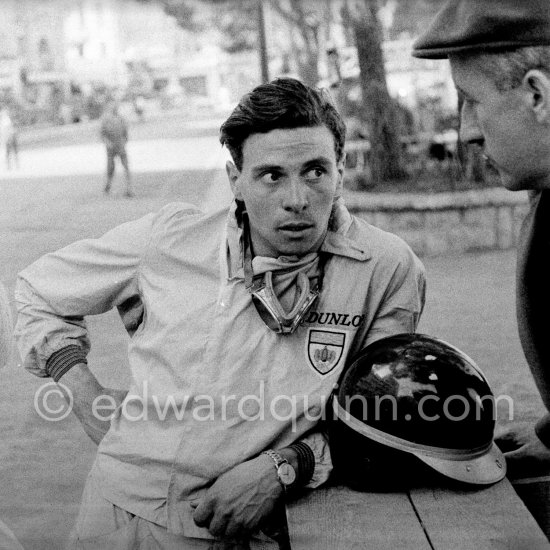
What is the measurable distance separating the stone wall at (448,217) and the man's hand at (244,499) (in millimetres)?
7136

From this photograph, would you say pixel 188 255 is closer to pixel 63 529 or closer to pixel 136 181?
pixel 63 529

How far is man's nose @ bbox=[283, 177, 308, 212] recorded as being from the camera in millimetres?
2283

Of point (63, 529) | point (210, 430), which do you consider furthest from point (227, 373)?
point (63, 529)

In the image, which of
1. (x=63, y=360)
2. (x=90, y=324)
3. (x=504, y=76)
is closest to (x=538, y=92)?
(x=504, y=76)

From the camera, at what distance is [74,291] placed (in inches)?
99.6

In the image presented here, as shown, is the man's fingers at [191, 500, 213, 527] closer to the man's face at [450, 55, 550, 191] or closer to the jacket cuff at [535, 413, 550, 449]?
the jacket cuff at [535, 413, 550, 449]

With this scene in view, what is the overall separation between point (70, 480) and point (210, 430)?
2.37 m

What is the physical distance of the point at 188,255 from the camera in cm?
241

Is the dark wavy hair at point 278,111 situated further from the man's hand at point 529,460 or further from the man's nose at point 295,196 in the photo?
the man's hand at point 529,460

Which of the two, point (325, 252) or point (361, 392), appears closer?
point (361, 392)

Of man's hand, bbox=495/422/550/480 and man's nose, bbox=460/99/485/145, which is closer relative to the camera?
man's nose, bbox=460/99/485/145

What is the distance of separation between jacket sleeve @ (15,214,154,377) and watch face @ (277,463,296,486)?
0.69 m

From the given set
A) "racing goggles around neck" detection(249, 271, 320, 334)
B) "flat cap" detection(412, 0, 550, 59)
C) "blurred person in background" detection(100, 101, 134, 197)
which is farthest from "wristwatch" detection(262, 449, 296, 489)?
"blurred person in background" detection(100, 101, 134, 197)

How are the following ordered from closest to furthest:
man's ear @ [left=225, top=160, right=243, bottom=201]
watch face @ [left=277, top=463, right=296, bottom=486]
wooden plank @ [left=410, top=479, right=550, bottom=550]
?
wooden plank @ [left=410, top=479, right=550, bottom=550] < watch face @ [left=277, top=463, right=296, bottom=486] < man's ear @ [left=225, top=160, right=243, bottom=201]
